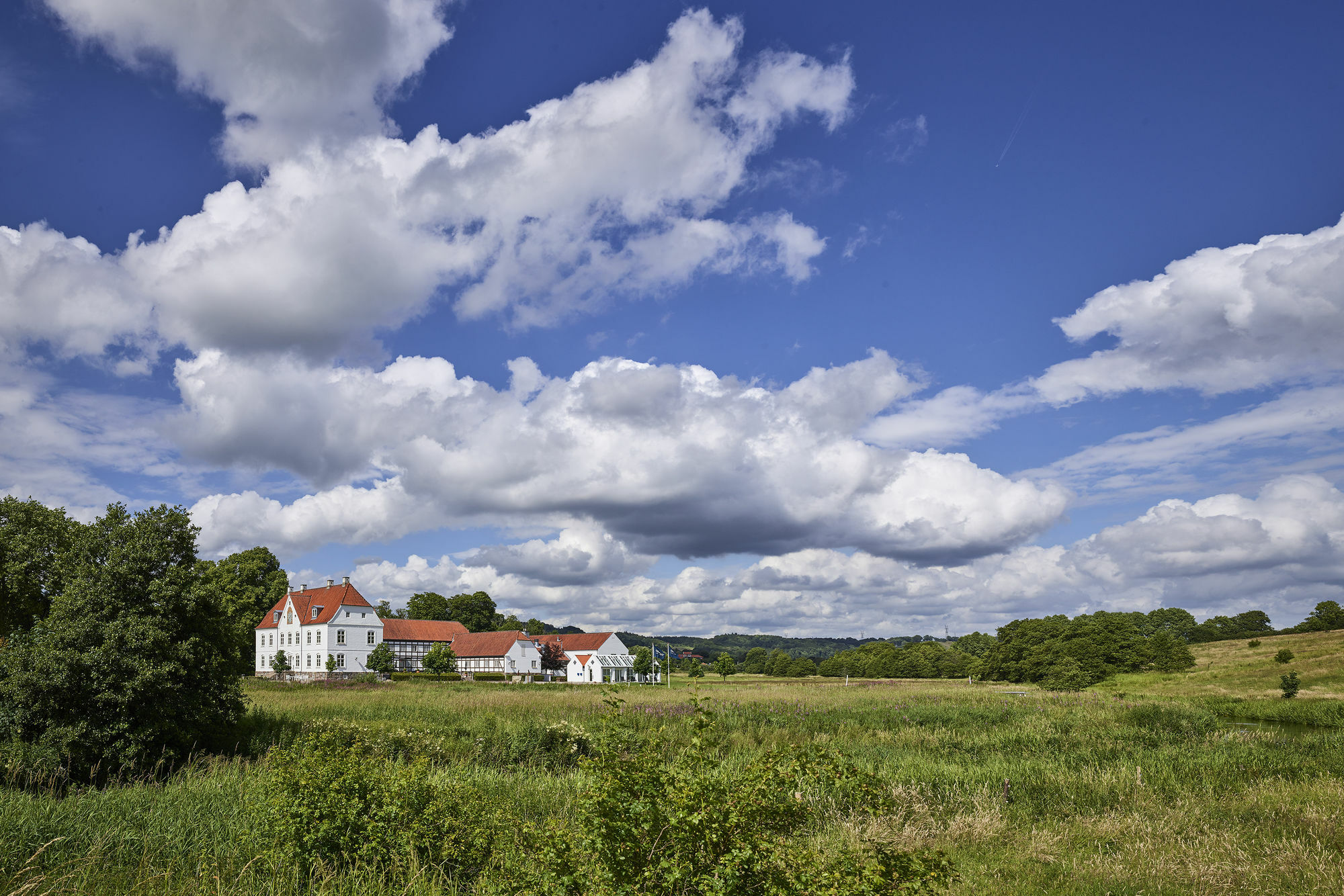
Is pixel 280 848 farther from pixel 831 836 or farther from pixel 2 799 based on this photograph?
Result: pixel 831 836

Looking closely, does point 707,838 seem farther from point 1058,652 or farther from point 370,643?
point 370,643

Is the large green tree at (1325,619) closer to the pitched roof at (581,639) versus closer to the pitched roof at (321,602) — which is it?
the pitched roof at (581,639)

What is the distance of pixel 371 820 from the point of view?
7699 millimetres

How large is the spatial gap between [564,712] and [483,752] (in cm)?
610

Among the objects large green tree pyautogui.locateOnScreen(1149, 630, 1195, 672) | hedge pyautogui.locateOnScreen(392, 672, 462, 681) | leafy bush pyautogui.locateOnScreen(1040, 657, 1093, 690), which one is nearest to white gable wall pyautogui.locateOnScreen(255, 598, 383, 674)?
hedge pyautogui.locateOnScreen(392, 672, 462, 681)

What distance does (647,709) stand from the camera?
2419 cm

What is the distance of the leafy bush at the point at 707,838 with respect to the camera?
3.70 meters

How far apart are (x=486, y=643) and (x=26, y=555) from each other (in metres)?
71.5

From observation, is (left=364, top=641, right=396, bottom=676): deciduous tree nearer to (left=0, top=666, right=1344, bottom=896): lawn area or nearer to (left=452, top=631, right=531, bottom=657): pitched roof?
(left=452, top=631, right=531, bottom=657): pitched roof

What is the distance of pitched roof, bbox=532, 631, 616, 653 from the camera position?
101 metres

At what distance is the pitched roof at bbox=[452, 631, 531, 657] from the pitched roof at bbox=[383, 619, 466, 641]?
3.61ft

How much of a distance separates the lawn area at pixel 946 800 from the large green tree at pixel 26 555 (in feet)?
22.5

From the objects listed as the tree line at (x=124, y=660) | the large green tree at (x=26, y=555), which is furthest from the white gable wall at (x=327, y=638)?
the tree line at (x=124, y=660)

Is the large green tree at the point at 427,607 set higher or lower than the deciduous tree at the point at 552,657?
higher
